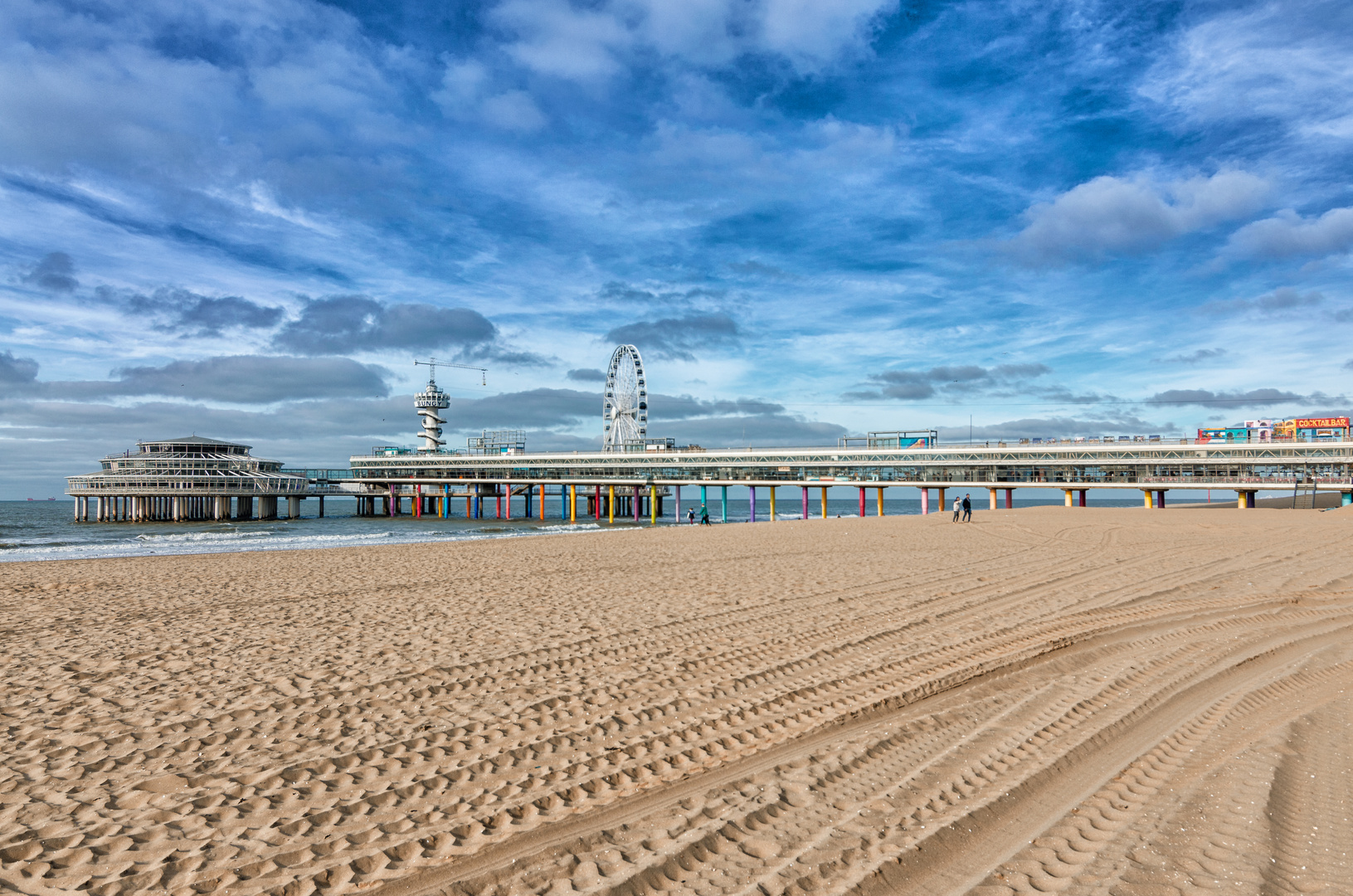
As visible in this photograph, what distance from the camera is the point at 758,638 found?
8422 mm

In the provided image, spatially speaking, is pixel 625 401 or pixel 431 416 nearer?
pixel 625 401

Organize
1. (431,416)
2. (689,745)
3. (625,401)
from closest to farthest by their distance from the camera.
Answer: (689,745) < (625,401) < (431,416)

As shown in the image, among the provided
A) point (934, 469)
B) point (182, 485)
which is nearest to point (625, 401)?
point (934, 469)

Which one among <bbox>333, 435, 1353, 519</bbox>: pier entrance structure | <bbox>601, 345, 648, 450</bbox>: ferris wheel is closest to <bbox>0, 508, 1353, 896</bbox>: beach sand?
<bbox>333, 435, 1353, 519</bbox>: pier entrance structure

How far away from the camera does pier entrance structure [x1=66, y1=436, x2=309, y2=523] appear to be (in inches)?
2899

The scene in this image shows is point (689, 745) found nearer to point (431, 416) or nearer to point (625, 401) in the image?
point (625, 401)

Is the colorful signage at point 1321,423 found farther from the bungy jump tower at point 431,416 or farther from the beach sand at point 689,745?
the bungy jump tower at point 431,416

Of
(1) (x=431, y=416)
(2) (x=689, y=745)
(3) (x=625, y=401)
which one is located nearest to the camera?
(2) (x=689, y=745)

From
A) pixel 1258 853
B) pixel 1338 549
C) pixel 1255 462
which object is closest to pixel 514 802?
pixel 1258 853

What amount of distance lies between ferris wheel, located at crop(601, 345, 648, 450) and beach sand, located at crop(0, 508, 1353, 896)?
65478mm

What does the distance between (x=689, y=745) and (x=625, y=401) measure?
7453 centimetres

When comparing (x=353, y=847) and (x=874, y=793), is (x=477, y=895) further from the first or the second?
(x=874, y=793)

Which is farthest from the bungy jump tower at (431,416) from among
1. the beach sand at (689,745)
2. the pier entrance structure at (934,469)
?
the beach sand at (689,745)

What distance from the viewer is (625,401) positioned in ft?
260
